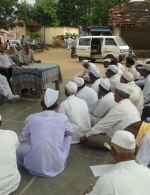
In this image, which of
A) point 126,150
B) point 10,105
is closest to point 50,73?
point 10,105

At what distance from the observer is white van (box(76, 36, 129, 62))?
18234 millimetres

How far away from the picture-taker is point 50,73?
27.5ft

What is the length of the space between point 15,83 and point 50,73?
1045 millimetres

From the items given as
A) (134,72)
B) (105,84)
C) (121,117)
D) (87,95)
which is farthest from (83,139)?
(134,72)

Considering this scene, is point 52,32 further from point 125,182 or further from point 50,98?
point 125,182

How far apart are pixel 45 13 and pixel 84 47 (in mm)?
27102

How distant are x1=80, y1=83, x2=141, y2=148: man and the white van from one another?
14046 mm

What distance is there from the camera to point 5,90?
761 cm

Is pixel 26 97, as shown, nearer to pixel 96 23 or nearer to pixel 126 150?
pixel 126 150

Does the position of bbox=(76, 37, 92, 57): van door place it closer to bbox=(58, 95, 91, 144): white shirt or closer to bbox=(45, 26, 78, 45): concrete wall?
bbox=(58, 95, 91, 144): white shirt

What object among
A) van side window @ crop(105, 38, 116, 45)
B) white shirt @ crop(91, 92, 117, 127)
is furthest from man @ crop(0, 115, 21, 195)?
van side window @ crop(105, 38, 116, 45)

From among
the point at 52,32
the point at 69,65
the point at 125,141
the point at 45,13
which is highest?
the point at 45,13

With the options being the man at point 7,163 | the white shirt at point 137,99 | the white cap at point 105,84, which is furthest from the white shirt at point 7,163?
the white shirt at point 137,99

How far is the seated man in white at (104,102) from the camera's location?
16.2 ft
